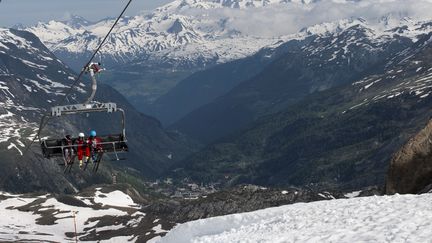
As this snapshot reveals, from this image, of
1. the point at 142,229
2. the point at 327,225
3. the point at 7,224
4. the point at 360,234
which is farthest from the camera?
the point at 7,224

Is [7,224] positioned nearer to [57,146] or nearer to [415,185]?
[57,146]

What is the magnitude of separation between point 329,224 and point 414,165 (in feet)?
58.0

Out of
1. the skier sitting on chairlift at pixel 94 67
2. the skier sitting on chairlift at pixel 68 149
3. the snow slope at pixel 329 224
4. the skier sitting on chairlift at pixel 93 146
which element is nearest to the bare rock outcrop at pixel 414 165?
the snow slope at pixel 329 224

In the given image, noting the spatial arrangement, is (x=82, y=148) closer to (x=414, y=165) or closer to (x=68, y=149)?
(x=68, y=149)

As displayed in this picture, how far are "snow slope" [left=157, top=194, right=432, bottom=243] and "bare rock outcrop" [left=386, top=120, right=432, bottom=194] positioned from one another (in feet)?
31.1

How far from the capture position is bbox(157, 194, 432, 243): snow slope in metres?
30.5

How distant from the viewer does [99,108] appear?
46.5 metres

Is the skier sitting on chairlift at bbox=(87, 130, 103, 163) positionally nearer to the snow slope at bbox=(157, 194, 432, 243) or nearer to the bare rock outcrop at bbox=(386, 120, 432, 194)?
the snow slope at bbox=(157, 194, 432, 243)

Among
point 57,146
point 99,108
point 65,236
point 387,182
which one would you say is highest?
point 99,108

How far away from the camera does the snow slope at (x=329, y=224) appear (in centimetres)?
3047

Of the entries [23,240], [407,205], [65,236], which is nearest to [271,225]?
[407,205]

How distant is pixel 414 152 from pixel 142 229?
453ft

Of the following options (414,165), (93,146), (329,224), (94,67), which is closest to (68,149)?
(93,146)

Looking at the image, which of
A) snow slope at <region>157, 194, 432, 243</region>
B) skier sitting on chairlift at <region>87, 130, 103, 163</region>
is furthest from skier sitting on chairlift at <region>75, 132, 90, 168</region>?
snow slope at <region>157, 194, 432, 243</region>
